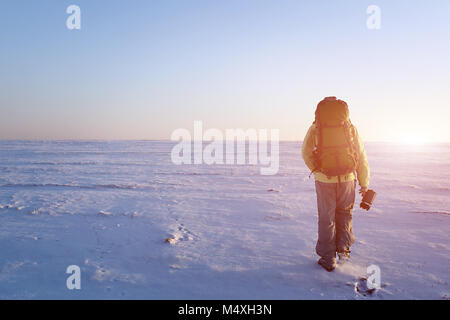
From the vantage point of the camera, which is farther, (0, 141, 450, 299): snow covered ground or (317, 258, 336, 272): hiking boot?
(317, 258, 336, 272): hiking boot

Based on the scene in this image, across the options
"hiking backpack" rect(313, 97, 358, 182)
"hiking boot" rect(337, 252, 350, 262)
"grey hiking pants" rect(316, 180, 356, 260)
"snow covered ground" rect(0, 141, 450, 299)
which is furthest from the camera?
"hiking boot" rect(337, 252, 350, 262)

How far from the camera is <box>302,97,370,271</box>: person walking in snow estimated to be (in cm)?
366

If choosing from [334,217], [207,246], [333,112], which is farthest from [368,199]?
[207,246]

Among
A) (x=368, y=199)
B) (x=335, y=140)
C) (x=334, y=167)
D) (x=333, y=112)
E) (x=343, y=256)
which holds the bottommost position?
(x=343, y=256)

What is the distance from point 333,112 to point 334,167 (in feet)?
2.36

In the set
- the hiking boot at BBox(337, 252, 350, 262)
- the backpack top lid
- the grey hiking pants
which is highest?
the backpack top lid

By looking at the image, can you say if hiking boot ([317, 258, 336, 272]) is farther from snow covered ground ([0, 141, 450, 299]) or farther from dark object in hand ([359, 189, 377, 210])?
dark object in hand ([359, 189, 377, 210])

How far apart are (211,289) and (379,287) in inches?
78.6

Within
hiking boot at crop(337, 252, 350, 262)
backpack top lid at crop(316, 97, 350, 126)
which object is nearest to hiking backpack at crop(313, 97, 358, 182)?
backpack top lid at crop(316, 97, 350, 126)

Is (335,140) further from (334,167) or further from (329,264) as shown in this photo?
(329,264)

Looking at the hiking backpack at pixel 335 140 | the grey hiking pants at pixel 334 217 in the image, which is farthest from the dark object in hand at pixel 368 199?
the hiking backpack at pixel 335 140

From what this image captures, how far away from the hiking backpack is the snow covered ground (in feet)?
4.51

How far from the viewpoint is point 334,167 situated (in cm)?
363
